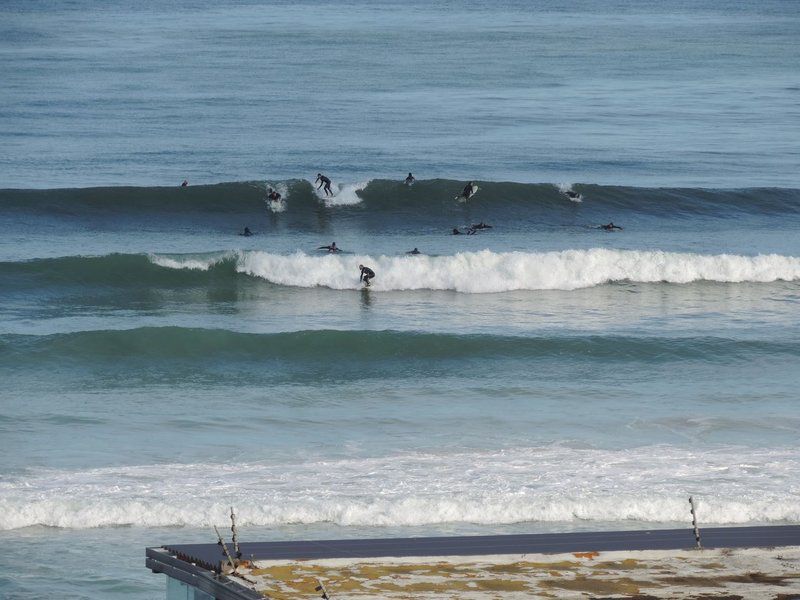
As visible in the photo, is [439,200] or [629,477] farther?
[439,200]

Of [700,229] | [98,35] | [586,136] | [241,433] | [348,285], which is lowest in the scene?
[241,433]

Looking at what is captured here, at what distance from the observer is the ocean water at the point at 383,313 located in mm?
13523

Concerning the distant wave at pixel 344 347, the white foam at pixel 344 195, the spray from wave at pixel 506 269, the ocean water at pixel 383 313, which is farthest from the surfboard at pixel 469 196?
the distant wave at pixel 344 347

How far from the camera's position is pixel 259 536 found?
12664mm

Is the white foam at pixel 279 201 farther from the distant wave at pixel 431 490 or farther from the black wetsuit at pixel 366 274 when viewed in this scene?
the distant wave at pixel 431 490

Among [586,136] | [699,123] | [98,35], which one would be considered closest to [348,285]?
[586,136]

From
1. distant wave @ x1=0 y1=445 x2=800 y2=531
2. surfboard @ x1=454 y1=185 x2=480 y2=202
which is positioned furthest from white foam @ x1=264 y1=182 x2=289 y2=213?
distant wave @ x1=0 y1=445 x2=800 y2=531

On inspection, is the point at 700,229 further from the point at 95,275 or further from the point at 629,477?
the point at 629,477

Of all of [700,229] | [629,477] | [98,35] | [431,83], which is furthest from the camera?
[98,35]

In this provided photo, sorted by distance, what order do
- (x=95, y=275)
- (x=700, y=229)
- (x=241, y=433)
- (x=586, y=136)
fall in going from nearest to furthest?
(x=241, y=433)
(x=95, y=275)
(x=700, y=229)
(x=586, y=136)

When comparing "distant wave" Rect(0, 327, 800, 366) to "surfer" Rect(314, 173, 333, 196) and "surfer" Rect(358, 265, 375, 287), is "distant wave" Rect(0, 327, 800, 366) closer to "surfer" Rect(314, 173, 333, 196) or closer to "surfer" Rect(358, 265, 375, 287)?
"surfer" Rect(358, 265, 375, 287)

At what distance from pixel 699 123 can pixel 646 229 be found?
14.1m

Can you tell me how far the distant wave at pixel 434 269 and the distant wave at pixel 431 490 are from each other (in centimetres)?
993

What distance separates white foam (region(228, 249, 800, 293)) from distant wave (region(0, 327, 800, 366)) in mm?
3733
